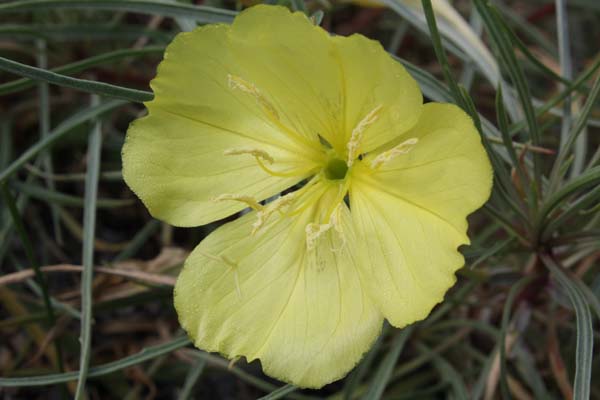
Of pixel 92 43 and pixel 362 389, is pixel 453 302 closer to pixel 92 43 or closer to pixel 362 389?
pixel 362 389

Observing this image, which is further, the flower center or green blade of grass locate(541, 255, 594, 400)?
the flower center

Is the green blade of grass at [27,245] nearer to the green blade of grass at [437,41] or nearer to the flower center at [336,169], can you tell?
the flower center at [336,169]

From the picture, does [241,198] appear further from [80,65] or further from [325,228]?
→ [80,65]

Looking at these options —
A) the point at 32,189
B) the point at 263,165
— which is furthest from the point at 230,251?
the point at 32,189

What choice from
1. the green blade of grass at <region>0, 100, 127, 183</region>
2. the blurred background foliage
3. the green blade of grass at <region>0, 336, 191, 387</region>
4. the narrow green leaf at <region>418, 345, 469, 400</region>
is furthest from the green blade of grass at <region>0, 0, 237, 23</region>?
the narrow green leaf at <region>418, 345, 469, 400</region>

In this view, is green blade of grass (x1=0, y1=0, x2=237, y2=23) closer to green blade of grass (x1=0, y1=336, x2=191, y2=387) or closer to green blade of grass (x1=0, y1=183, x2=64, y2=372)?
green blade of grass (x1=0, y1=183, x2=64, y2=372)

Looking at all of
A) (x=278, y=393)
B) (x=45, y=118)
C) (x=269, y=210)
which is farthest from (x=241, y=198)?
(x=45, y=118)
